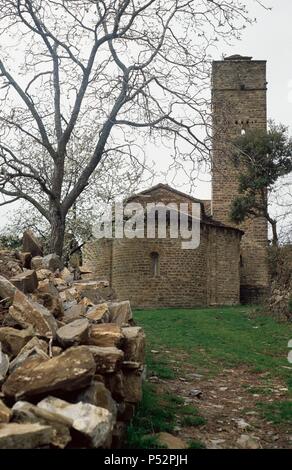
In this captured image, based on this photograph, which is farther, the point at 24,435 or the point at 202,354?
the point at 202,354

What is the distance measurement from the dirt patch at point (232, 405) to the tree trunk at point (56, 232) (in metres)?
6.42

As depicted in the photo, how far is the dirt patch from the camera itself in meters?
5.28

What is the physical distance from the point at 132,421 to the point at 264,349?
22.0 ft

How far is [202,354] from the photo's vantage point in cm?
1030

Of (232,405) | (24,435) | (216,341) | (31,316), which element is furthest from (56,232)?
(24,435)

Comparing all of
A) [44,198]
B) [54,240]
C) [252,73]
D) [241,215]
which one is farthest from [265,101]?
[54,240]

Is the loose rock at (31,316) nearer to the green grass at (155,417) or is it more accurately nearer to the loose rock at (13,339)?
the loose rock at (13,339)

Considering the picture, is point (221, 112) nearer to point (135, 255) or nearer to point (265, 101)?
point (135, 255)

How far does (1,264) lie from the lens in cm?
719

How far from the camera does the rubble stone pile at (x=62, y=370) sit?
3.53 meters

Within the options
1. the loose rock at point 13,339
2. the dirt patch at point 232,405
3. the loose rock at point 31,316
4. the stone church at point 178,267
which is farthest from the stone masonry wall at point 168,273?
the loose rock at point 13,339

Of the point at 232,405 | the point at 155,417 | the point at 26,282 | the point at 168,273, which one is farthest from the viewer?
the point at 168,273

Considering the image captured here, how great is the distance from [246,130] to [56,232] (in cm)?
2025

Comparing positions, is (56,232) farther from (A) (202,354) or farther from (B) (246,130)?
(B) (246,130)
